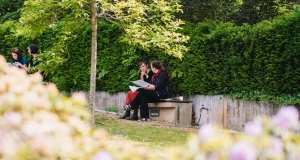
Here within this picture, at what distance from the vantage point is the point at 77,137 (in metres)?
2.36

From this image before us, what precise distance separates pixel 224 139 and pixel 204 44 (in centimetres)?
913

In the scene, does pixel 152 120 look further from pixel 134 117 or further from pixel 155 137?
pixel 155 137

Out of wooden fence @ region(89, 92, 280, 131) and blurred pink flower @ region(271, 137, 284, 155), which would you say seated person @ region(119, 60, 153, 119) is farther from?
blurred pink flower @ region(271, 137, 284, 155)

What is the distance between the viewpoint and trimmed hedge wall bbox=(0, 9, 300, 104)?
29.7 feet

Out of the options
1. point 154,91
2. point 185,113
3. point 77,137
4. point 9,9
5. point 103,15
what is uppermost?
point 9,9

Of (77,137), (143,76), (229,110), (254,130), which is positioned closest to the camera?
(254,130)

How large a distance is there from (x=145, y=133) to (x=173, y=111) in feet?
8.78

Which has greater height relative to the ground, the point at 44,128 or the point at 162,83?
the point at 162,83

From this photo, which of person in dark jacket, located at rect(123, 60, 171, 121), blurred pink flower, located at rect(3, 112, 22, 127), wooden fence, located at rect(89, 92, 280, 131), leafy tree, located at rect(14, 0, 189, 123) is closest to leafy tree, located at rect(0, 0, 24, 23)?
person in dark jacket, located at rect(123, 60, 171, 121)

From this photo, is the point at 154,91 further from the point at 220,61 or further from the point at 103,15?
the point at 103,15

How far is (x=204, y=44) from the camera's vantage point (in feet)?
36.1

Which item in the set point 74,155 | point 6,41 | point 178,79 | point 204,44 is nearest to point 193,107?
point 178,79

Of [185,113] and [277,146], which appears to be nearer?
[277,146]

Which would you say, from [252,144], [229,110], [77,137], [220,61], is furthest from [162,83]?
[252,144]
